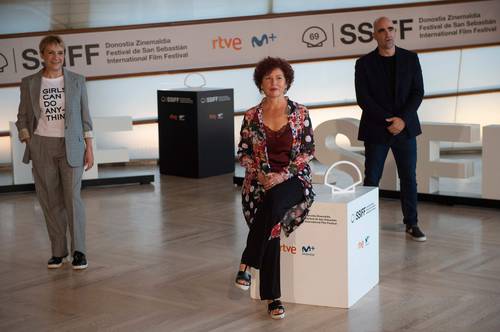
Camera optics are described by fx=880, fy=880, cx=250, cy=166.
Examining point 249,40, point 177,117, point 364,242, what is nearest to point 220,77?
point 249,40

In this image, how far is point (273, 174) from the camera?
4.88 m

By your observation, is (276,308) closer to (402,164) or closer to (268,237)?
(268,237)

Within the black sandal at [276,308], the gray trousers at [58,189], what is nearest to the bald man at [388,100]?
the black sandal at [276,308]

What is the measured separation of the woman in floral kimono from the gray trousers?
5.04 feet

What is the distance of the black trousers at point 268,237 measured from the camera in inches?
191

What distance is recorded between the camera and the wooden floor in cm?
490

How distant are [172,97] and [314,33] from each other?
2283 millimetres

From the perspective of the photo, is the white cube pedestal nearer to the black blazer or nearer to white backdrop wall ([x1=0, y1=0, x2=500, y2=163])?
the black blazer

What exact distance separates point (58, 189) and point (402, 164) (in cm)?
262

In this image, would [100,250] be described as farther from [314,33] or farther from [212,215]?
[314,33]

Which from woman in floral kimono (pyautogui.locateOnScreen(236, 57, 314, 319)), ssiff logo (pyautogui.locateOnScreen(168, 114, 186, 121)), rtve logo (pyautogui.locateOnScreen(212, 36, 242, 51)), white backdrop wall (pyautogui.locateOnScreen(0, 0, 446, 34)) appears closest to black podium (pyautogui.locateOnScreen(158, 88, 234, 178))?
ssiff logo (pyautogui.locateOnScreen(168, 114, 186, 121))

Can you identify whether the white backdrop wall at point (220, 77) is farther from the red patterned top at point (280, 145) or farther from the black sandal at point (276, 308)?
the black sandal at point (276, 308)

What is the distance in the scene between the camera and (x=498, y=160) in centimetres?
809

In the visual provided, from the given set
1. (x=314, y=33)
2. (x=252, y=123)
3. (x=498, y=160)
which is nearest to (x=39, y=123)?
(x=252, y=123)
